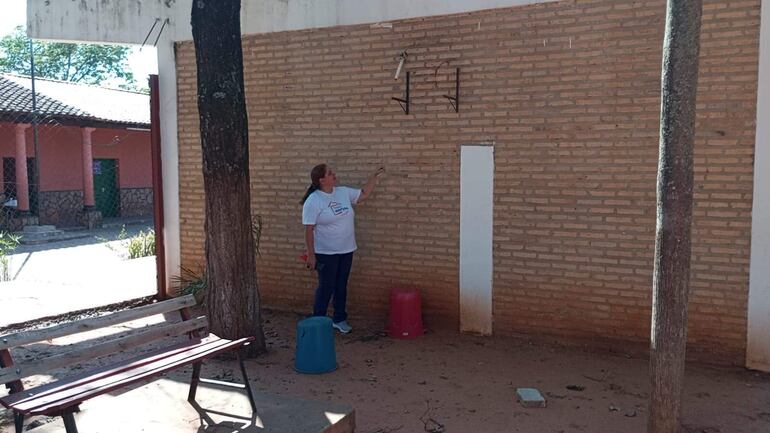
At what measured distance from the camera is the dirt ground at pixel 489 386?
4805 millimetres

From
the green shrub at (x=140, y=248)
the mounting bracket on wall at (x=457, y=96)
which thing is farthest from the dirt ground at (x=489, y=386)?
the green shrub at (x=140, y=248)

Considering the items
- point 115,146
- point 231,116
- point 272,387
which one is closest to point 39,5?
point 231,116

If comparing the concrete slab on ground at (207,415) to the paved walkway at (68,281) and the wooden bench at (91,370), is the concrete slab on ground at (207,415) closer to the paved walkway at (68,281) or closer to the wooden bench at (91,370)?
the wooden bench at (91,370)

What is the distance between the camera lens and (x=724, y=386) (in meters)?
5.45

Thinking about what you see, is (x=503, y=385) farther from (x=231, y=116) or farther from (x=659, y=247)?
(x=231, y=116)

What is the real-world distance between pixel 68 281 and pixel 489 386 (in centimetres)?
710

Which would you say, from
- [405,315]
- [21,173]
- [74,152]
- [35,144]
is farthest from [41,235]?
[405,315]

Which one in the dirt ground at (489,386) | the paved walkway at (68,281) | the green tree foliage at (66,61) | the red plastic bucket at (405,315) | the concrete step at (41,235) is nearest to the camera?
the dirt ground at (489,386)

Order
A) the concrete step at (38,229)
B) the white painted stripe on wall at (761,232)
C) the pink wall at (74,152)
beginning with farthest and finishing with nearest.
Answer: the pink wall at (74,152) < the concrete step at (38,229) < the white painted stripe on wall at (761,232)

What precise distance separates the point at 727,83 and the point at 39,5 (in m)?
7.96

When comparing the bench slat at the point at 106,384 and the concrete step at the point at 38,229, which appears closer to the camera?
the bench slat at the point at 106,384

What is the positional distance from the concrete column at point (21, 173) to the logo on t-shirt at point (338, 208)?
14.5m

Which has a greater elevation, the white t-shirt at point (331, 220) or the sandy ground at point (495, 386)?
the white t-shirt at point (331, 220)

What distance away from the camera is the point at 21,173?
18.3 meters
